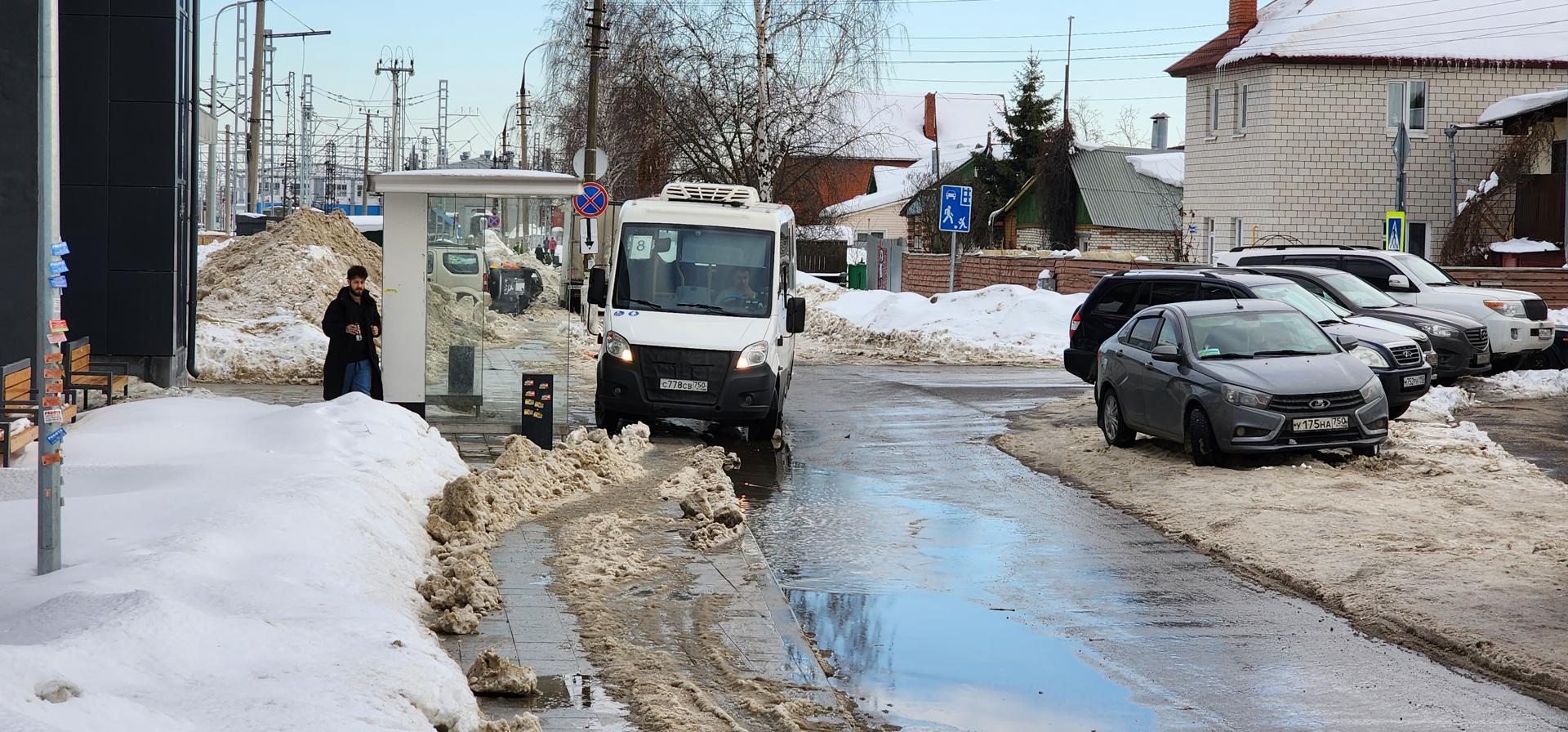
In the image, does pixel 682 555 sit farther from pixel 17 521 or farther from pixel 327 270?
pixel 327 270

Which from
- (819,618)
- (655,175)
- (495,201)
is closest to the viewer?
(819,618)

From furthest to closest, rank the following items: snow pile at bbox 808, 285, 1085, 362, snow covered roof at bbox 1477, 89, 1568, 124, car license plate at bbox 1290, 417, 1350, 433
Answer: snow covered roof at bbox 1477, 89, 1568, 124
snow pile at bbox 808, 285, 1085, 362
car license plate at bbox 1290, 417, 1350, 433

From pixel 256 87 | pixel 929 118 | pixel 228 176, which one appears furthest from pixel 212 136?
pixel 929 118

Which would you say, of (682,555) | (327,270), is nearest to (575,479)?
(682,555)

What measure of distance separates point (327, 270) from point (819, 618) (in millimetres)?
22923

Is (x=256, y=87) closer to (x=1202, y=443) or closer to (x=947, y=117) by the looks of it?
(x=1202, y=443)

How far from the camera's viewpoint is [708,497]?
38.2 feet

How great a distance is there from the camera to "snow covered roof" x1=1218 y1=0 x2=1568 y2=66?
4225 centimetres

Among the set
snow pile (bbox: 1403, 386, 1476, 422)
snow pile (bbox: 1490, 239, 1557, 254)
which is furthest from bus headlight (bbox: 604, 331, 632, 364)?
snow pile (bbox: 1490, 239, 1557, 254)

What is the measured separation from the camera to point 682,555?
9680 millimetres

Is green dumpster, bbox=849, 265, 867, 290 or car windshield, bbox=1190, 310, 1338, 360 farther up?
green dumpster, bbox=849, 265, 867, 290

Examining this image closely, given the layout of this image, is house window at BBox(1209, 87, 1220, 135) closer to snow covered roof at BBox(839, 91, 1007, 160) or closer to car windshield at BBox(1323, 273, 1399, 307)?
car windshield at BBox(1323, 273, 1399, 307)

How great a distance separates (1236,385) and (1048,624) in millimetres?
5585

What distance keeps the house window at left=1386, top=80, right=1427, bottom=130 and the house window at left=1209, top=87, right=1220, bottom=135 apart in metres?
4.83
